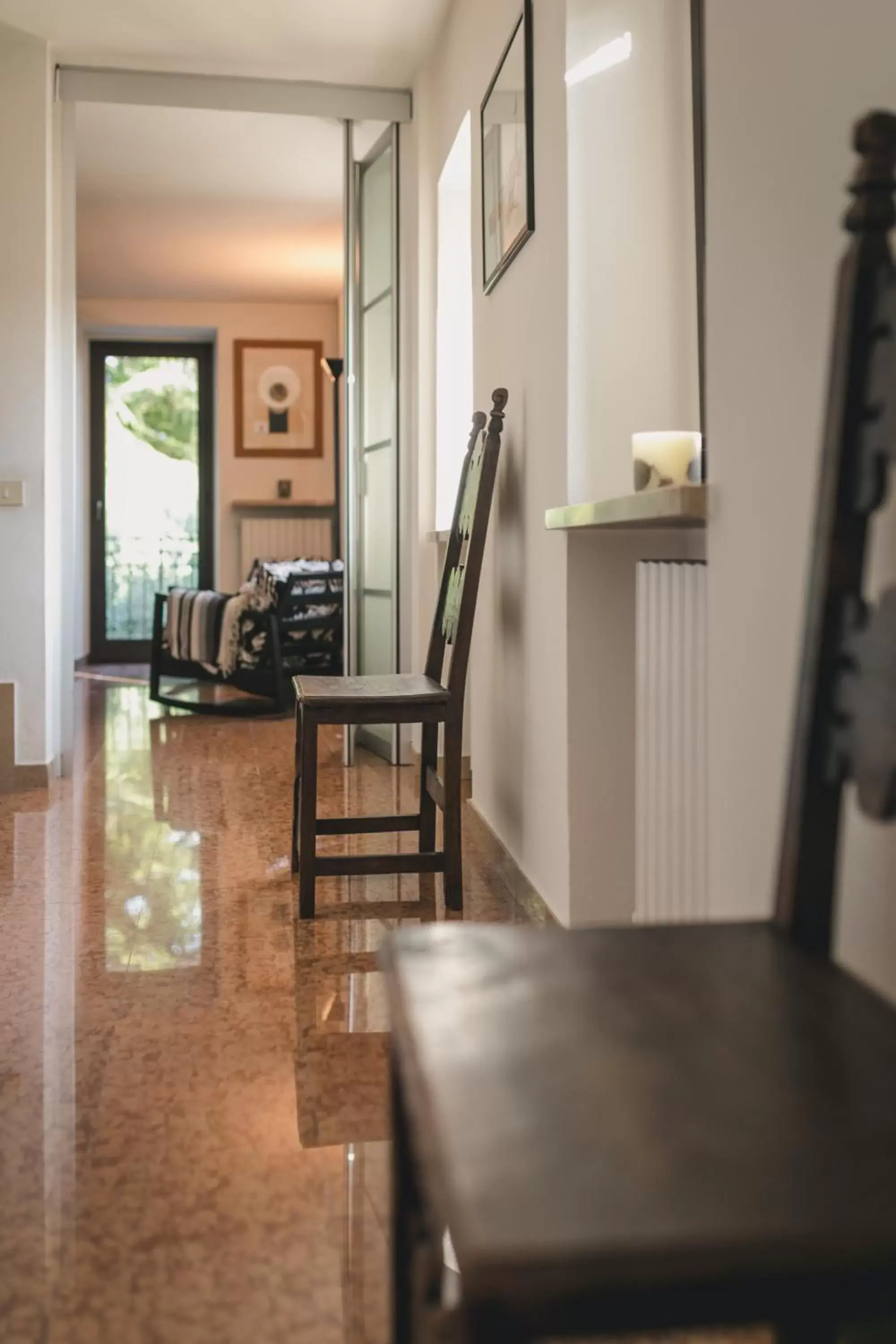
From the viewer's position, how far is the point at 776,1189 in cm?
53

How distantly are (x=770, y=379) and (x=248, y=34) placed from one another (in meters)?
3.35

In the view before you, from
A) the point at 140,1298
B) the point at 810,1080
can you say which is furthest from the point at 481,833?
the point at 810,1080

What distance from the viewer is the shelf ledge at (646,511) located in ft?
4.25

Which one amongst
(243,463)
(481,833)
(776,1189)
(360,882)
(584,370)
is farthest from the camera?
(243,463)

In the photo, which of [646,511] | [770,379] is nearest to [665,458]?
[646,511]

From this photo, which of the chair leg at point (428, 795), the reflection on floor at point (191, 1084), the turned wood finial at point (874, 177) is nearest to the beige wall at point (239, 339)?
the reflection on floor at point (191, 1084)

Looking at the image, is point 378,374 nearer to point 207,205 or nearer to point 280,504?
point 207,205

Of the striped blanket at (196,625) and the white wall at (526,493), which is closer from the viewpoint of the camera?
the white wall at (526,493)

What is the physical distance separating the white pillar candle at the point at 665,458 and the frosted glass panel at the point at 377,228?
9.18ft

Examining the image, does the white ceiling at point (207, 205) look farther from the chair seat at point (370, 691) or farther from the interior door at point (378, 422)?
the chair seat at point (370, 691)

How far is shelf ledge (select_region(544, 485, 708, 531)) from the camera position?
1.30 metres

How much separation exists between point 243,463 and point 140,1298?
740 cm

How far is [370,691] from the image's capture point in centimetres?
254

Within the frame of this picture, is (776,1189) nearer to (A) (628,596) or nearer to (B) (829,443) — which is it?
(B) (829,443)
